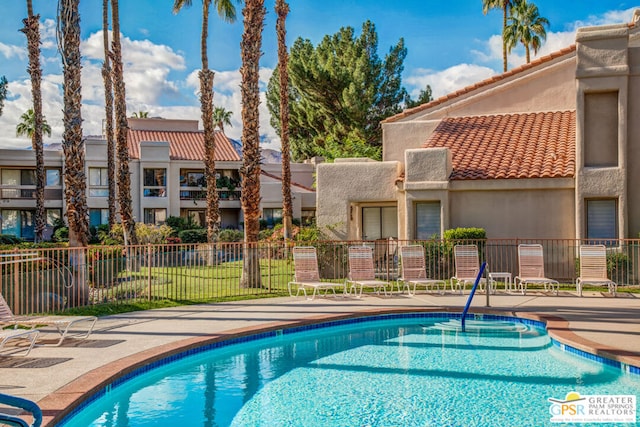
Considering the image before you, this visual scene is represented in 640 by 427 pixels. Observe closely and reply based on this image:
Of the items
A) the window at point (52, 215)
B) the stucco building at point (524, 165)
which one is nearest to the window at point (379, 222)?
the stucco building at point (524, 165)

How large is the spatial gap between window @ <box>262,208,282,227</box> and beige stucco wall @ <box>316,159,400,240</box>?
2219 centimetres

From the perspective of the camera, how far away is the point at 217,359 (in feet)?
35.0

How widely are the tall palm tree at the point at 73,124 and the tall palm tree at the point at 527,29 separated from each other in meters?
39.0

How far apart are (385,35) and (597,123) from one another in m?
29.3

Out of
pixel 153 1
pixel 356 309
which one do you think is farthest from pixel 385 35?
pixel 356 309

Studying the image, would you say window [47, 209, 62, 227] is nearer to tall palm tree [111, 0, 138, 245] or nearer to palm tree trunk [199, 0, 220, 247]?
tall palm tree [111, 0, 138, 245]

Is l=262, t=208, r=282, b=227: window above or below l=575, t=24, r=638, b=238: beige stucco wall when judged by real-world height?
below

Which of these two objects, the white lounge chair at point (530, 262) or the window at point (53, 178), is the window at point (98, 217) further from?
the white lounge chair at point (530, 262)

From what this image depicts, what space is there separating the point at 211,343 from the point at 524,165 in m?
13.7

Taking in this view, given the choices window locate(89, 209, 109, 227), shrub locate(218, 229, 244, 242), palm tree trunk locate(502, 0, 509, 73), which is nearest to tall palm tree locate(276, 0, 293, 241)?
shrub locate(218, 229, 244, 242)

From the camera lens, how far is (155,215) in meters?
44.2

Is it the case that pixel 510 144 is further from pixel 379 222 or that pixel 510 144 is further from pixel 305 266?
pixel 305 266

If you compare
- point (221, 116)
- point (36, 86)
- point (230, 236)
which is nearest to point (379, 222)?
point (230, 236)

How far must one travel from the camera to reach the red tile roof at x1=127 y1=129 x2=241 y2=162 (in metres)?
46.4
